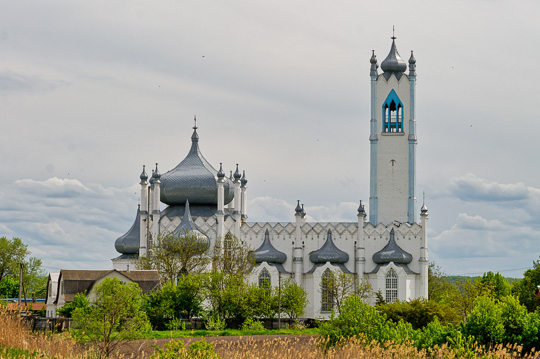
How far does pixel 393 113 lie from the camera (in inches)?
3142

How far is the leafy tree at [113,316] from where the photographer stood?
120 ft

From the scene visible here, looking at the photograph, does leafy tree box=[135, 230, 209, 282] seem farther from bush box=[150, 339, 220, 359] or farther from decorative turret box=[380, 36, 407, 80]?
bush box=[150, 339, 220, 359]

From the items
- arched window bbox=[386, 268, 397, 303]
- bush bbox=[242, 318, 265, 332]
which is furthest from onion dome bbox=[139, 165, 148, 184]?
bush bbox=[242, 318, 265, 332]

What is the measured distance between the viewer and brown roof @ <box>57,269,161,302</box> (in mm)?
58406

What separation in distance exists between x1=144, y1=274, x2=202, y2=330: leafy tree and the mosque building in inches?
520

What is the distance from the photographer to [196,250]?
6800 centimetres

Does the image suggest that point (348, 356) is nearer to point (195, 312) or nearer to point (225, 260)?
point (195, 312)

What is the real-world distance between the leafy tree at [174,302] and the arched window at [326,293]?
15.5m

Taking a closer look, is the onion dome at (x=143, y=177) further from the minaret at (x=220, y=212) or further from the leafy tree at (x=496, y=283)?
the leafy tree at (x=496, y=283)

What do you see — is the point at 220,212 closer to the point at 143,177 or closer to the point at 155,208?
the point at 155,208

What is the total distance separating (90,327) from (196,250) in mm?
31338

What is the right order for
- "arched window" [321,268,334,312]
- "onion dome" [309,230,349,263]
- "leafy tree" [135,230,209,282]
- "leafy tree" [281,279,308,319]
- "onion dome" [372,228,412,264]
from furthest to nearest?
"onion dome" [309,230,349,263], "onion dome" [372,228,412,264], "arched window" [321,268,334,312], "leafy tree" [135,230,209,282], "leafy tree" [281,279,308,319]

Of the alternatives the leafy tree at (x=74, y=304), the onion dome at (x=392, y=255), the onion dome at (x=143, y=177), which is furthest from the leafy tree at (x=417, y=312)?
the onion dome at (x=143, y=177)

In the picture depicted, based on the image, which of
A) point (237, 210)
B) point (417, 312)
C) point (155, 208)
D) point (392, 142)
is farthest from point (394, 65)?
point (417, 312)
